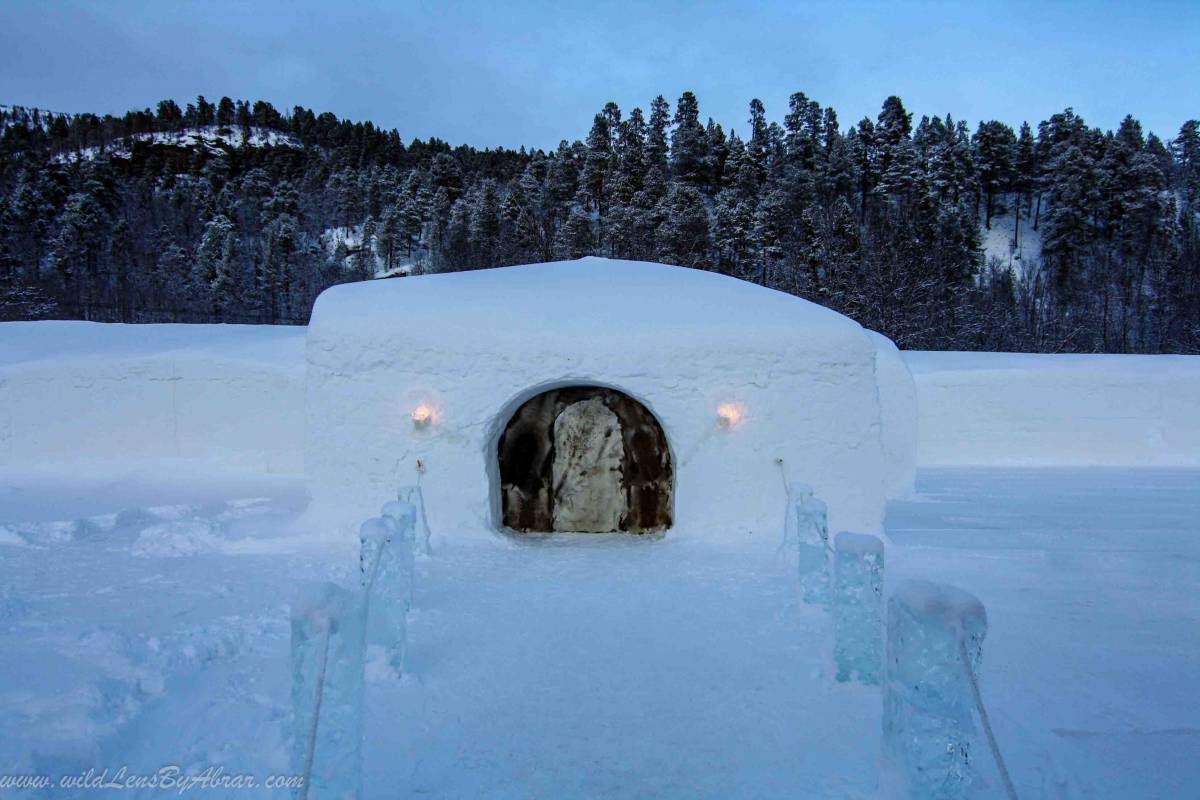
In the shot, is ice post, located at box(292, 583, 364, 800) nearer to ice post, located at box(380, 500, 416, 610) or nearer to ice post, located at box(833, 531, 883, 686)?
ice post, located at box(380, 500, 416, 610)

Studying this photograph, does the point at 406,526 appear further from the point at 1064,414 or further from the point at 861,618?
the point at 1064,414

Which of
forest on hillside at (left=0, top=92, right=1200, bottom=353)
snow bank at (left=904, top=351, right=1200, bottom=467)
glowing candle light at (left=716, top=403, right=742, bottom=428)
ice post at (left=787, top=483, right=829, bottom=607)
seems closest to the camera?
ice post at (left=787, top=483, right=829, bottom=607)

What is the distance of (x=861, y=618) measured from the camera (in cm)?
366

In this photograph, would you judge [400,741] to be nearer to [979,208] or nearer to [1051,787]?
[1051,787]

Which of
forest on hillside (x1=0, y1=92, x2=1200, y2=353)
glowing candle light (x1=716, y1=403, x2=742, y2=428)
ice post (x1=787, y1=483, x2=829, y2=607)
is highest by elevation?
forest on hillside (x1=0, y1=92, x2=1200, y2=353)

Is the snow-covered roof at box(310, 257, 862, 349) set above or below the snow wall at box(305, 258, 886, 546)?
above

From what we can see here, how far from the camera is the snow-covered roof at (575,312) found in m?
7.06

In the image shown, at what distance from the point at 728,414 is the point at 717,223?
32.3 m

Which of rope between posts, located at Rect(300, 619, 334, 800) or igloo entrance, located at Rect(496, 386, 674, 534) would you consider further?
igloo entrance, located at Rect(496, 386, 674, 534)

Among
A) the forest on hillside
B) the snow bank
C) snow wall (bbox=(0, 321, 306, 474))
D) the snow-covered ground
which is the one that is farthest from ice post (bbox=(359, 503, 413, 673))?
the forest on hillside

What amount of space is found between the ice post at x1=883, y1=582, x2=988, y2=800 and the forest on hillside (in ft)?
81.0

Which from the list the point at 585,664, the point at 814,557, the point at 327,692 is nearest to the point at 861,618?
the point at 814,557

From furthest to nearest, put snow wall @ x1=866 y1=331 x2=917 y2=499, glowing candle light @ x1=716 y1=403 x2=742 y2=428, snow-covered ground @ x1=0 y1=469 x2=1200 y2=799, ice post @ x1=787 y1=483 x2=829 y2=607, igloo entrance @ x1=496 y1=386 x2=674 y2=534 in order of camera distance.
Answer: snow wall @ x1=866 y1=331 x2=917 y2=499
igloo entrance @ x1=496 y1=386 x2=674 y2=534
glowing candle light @ x1=716 y1=403 x2=742 y2=428
ice post @ x1=787 y1=483 x2=829 y2=607
snow-covered ground @ x1=0 y1=469 x2=1200 y2=799

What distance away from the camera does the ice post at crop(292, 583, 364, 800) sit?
8.18ft
